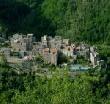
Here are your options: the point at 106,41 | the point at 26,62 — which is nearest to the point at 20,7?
the point at 106,41

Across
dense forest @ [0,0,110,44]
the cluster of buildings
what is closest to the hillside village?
the cluster of buildings

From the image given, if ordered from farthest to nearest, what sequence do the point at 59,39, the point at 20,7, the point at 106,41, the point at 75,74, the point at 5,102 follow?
the point at 20,7
the point at 106,41
the point at 59,39
the point at 75,74
the point at 5,102

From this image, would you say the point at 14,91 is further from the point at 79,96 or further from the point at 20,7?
the point at 20,7

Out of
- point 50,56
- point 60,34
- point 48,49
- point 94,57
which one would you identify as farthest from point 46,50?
point 60,34

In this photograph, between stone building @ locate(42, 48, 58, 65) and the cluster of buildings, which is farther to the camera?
the cluster of buildings

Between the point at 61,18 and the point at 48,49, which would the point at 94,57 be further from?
the point at 61,18

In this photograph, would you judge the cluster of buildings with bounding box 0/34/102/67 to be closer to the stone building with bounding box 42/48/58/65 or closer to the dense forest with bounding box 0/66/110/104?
the stone building with bounding box 42/48/58/65
